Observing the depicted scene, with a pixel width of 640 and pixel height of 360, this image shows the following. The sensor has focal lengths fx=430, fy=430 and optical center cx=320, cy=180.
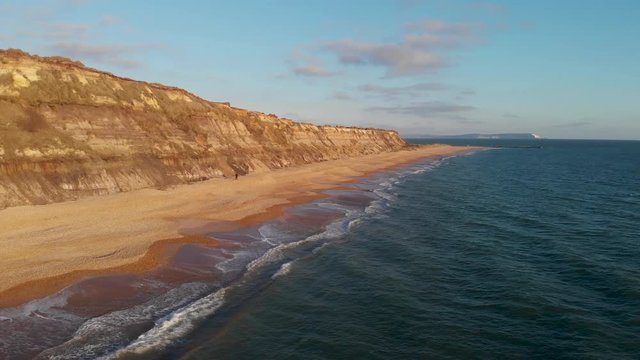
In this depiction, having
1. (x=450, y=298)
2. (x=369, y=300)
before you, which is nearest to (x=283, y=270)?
(x=369, y=300)

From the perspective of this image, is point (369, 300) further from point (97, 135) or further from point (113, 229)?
point (97, 135)

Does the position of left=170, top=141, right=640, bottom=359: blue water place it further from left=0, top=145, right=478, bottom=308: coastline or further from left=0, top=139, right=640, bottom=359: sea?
left=0, top=145, right=478, bottom=308: coastline

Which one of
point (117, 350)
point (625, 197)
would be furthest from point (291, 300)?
point (625, 197)

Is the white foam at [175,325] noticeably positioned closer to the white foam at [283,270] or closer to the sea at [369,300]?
the sea at [369,300]

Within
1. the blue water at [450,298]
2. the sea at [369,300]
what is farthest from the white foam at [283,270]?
the blue water at [450,298]

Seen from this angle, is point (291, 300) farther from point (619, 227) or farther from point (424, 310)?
point (619, 227)

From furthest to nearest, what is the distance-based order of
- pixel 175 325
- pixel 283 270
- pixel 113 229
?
pixel 113 229 < pixel 283 270 < pixel 175 325
